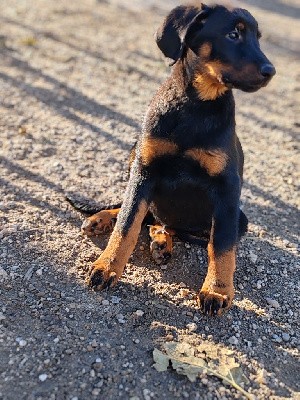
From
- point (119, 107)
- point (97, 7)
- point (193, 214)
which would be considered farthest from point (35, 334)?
point (97, 7)

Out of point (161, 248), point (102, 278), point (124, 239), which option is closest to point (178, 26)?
point (124, 239)

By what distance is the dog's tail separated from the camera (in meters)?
4.73

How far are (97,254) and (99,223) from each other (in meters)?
0.28

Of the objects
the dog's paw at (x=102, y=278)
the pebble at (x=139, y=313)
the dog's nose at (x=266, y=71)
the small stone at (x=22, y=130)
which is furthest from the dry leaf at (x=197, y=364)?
the small stone at (x=22, y=130)

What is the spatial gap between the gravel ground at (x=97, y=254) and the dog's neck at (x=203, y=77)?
1.36m

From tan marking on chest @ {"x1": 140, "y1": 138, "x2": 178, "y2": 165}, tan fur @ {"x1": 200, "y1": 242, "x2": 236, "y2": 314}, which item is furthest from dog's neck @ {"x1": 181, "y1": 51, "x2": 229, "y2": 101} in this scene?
tan fur @ {"x1": 200, "y1": 242, "x2": 236, "y2": 314}

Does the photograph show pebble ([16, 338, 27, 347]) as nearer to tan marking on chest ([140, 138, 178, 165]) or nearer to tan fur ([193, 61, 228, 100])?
tan marking on chest ([140, 138, 178, 165])

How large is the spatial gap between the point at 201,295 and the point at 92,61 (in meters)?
5.62

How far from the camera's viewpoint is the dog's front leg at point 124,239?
3.92 metres

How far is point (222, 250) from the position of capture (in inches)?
151

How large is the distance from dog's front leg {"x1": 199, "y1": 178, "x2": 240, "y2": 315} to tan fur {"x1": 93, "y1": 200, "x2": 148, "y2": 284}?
0.53m

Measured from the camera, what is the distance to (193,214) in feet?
13.8

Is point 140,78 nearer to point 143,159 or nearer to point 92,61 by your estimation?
point 92,61

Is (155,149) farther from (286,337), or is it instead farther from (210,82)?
(286,337)
